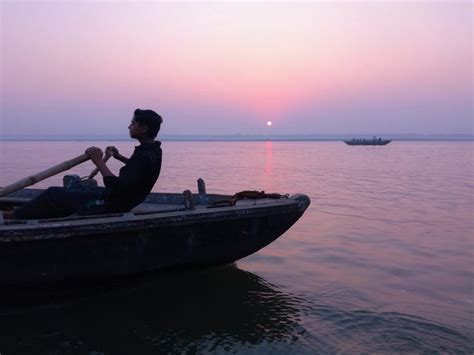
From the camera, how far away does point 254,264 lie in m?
7.73

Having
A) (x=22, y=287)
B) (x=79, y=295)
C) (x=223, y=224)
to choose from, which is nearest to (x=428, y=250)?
(x=223, y=224)

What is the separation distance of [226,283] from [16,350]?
2.99 metres

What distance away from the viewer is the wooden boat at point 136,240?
4.67 metres

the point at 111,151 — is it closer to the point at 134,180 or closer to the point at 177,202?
the point at 134,180

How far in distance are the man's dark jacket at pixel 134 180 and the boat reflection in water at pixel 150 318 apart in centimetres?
111

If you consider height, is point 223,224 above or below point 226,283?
above

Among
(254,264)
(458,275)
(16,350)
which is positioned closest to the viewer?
(16,350)

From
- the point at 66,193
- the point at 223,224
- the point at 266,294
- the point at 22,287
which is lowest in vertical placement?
the point at 266,294

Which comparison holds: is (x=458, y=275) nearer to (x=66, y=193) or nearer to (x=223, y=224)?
(x=223, y=224)

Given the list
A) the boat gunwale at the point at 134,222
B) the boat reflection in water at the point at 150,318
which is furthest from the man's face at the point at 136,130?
the boat reflection in water at the point at 150,318

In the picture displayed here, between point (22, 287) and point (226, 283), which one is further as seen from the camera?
point (226, 283)

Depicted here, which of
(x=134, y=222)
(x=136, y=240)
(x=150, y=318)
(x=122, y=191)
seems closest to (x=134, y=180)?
(x=122, y=191)

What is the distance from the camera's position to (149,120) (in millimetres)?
5297

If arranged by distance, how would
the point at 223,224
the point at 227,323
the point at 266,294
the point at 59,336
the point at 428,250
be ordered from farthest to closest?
1. the point at 428,250
2. the point at 266,294
3. the point at 223,224
4. the point at 227,323
5. the point at 59,336
